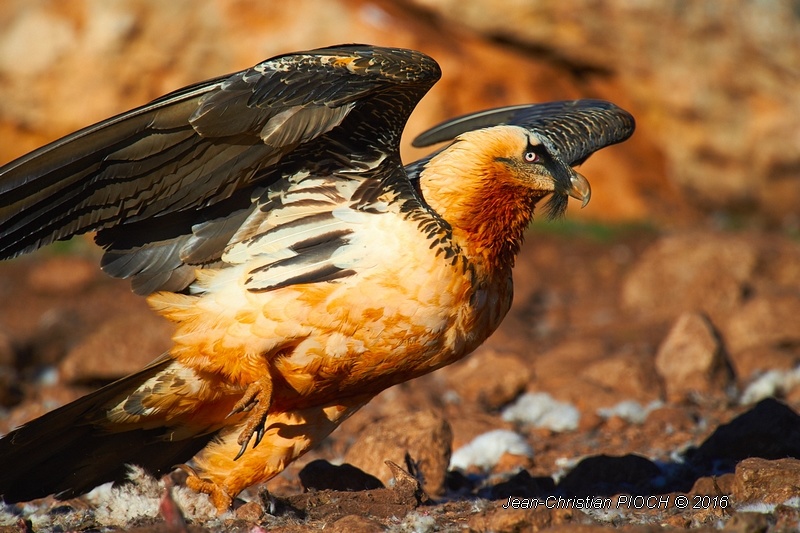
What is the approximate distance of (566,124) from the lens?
6082 mm

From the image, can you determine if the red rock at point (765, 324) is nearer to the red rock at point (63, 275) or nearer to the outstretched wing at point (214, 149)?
the outstretched wing at point (214, 149)

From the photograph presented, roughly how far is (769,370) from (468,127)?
320 centimetres

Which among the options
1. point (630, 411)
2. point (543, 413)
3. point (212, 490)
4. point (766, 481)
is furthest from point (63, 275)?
point (766, 481)

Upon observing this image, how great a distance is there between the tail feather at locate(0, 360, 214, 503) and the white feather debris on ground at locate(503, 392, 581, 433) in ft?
9.39

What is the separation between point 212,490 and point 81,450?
2.42 feet

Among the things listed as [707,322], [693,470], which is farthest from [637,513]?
[707,322]

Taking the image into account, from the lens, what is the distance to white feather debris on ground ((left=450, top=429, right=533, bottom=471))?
642 cm

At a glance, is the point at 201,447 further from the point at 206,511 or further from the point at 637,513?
the point at 637,513

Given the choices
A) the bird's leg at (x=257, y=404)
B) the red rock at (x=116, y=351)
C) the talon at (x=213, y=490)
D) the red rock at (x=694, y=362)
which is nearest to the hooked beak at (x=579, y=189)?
the bird's leg at (x=257, y=404)

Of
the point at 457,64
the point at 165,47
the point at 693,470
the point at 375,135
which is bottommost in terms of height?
the point at 693,470

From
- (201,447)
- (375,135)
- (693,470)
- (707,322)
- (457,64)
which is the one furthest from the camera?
(457,64)

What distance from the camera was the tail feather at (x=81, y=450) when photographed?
4949 mm

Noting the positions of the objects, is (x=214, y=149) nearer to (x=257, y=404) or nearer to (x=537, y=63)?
(x=257, y=404)

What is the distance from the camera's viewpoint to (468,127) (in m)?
6.73
